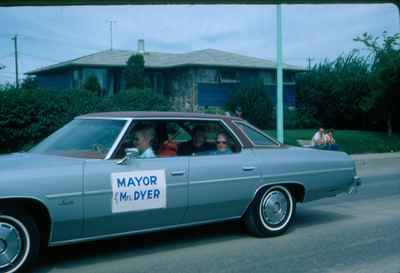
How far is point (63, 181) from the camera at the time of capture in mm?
5133

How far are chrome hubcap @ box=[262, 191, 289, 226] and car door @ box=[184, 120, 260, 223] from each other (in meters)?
0.36

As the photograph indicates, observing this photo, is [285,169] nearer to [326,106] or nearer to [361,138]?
[361,138]

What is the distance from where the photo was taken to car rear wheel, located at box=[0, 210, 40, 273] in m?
4.91

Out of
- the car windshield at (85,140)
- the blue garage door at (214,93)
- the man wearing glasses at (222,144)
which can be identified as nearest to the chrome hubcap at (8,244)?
the car windshield at (85,140)

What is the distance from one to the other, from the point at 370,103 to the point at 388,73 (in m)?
1.96

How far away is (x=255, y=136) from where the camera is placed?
23.5 feet

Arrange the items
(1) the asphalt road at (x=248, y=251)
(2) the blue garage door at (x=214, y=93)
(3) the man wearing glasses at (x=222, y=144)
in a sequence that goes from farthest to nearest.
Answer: (2) the blue garage door at (x=214, y=93) → (3) the man wearing glasses at (x=222, y=144) → (1) the asphalt road at (x=248, y=251)

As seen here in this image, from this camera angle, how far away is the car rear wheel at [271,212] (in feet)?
22.5

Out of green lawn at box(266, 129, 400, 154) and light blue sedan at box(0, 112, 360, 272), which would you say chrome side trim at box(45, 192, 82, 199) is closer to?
light blue sedan at box(0, 112, 360, 272)

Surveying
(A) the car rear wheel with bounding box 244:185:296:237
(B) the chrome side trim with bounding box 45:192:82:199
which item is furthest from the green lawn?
(B) the chrome side trim with bounding box 45:192:82:199

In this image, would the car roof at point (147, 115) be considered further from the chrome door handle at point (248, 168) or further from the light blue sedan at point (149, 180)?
the chrome door handle at point (248, 168)

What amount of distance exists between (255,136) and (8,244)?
3.46 meters

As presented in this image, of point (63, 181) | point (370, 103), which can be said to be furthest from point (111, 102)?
point (370, 103)

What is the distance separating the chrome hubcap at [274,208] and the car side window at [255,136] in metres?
0.68
